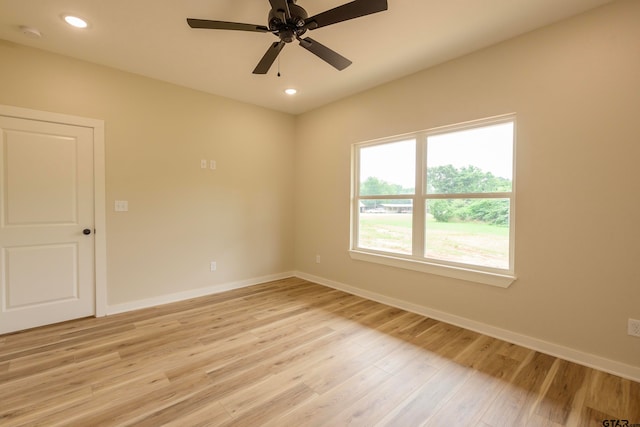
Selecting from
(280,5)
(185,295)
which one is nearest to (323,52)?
(280,5)

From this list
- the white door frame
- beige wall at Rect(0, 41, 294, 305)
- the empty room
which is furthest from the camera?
the white door frame

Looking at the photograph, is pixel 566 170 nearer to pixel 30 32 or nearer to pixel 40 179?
pixel 30 32

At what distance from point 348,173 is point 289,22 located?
232cm

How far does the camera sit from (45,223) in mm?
2807

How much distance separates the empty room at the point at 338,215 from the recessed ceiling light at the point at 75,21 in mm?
57

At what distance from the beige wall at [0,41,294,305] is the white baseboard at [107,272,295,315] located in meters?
0.06

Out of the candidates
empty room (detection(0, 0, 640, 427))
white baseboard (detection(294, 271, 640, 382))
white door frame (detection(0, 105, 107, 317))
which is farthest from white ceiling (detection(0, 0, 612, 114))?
white baseboard (detection(294, 271, 640, 382))

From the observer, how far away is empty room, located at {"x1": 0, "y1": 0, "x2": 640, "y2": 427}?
1.90m

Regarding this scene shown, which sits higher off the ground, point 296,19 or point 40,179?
point 296,19

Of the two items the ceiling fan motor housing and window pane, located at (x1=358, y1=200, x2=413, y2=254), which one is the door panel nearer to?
the ceiling fan motor housing

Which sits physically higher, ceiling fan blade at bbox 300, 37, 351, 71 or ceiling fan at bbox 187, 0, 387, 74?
ceiling fan at bbox 187, 0, 387, 74

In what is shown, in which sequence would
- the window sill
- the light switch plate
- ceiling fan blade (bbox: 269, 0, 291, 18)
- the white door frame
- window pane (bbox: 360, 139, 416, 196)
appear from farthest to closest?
window pane (bbox: 360, 139, 416, 196) < the light switch plate < the white door frame < the window sill < ceiling fan blade (bbox: 269, 0, 291, 18)

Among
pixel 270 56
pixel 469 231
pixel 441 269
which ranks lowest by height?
pixel 441 269

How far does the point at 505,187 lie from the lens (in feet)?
8.59
